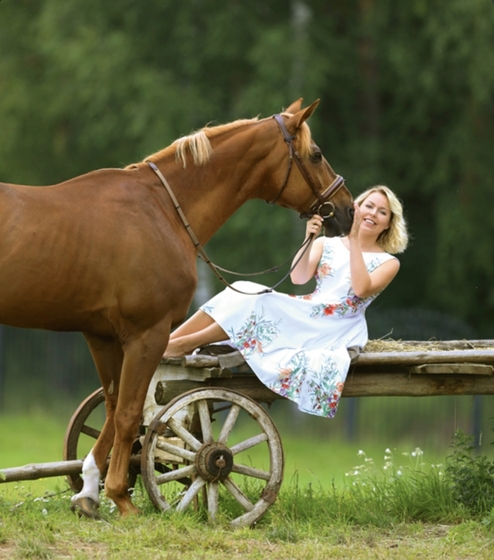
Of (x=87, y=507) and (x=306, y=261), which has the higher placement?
(x=306, y=261)

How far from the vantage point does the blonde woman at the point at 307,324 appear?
17.1 feet

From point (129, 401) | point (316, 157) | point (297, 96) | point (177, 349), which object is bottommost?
point (129, 401)

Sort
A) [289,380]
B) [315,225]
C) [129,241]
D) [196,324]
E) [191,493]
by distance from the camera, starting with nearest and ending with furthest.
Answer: [129,241] → [191,493] → [289,380] → [196,324] → [315,225]

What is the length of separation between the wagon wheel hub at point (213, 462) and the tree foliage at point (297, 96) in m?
7.55

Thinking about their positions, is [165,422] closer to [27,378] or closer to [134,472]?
[134,472]

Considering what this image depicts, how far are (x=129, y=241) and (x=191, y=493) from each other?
1371mm

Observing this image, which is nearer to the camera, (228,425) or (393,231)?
(228,425)

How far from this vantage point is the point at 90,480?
516cm

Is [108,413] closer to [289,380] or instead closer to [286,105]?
[289,380]

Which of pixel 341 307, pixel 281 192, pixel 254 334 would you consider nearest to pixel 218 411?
pixel 254 334

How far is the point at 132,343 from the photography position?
4918 mm

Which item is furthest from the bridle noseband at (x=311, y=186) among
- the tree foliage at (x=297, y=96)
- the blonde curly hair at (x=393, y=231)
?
the tree foliage at (x=297, y=96)

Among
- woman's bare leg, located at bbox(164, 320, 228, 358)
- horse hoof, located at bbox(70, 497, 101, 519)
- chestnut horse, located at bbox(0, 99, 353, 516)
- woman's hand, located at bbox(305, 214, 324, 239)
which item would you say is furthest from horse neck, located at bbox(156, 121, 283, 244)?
horse hoof, located at bbox(70, 497, 101, 519)

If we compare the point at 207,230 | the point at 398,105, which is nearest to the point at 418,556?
the point at 207,230
